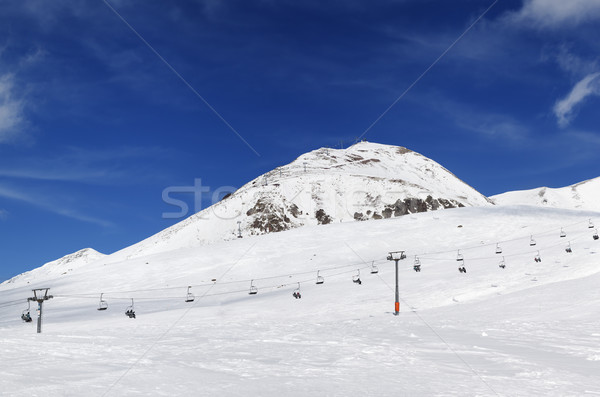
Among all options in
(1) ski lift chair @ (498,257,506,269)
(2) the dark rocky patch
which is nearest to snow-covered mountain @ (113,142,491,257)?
(2) the dark rocky patch

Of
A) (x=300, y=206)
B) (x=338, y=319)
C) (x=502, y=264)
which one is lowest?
(x=338, y=319)

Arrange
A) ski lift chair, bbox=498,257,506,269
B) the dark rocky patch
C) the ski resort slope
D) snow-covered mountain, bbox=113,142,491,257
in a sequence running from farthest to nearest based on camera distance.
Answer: the dark rocky patch < snow-covered mountain, bbox=113,142,491,257 < ski lift chair, bbox=498,257,506,269 < the ski resort slope

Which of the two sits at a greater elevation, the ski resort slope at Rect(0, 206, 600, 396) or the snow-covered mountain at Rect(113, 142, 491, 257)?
the snow-covered mountain at Rect(113, 142, 491, 257)

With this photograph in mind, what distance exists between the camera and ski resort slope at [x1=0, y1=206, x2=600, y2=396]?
42.8 ft

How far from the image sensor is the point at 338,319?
3034cm

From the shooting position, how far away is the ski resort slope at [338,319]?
13.0 metres

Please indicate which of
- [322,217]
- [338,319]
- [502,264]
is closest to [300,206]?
[322,217]

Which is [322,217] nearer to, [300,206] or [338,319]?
[300,206]

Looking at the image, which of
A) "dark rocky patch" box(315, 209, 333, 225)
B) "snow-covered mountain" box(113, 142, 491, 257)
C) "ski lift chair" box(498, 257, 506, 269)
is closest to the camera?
"ski lift chair" box(498, 257, 506, 269)

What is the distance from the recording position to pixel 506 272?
37.9 meters

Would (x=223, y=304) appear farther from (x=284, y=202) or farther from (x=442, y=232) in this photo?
(x=284, y=202)

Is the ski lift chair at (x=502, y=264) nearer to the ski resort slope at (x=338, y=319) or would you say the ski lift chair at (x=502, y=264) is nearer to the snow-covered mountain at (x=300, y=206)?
the ski resort slope at (x=338, y=319)

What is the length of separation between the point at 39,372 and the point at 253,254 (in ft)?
149

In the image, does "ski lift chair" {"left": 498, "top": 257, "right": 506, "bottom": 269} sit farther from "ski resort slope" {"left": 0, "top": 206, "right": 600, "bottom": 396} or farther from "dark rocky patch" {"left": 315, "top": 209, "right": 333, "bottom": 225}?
"dark rocky patch" {"left": 315, "top": 209, "right": 333, "bottom": 225}
